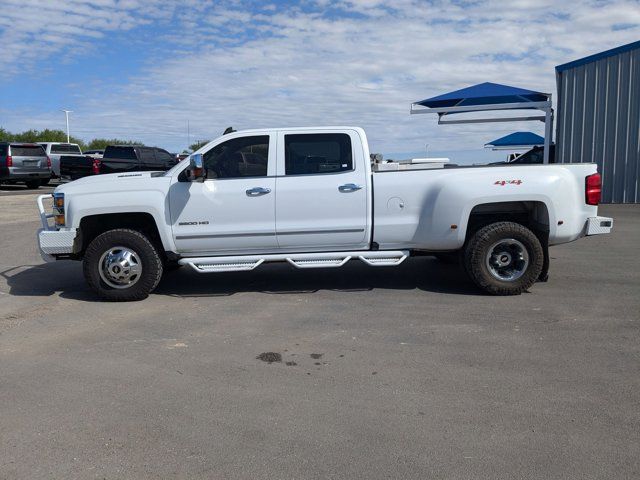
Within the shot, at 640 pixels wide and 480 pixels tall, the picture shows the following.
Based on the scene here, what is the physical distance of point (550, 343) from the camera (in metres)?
5.75

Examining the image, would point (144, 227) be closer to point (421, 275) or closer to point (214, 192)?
point (214, 192)

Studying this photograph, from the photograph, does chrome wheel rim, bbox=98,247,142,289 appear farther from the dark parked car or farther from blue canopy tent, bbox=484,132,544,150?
blue canopy tent, bbox=484,132,544,150

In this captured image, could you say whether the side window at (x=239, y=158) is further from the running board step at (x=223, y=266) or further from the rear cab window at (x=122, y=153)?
the rear cab window at (x=122, y=153)

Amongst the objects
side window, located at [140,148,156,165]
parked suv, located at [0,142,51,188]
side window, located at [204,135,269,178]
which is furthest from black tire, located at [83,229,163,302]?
parked suv, located at [0,142,51,188]

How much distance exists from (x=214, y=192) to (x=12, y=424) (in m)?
3.71

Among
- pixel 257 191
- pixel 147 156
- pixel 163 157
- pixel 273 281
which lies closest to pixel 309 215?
pixel 257 191

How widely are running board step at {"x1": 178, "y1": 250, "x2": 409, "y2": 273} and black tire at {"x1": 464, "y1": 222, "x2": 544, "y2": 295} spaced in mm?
812

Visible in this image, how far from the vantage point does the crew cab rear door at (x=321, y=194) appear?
7449mm

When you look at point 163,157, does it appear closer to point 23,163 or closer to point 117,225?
point 23,163

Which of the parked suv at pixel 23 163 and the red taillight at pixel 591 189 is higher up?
the parked suv at pixel 23 163

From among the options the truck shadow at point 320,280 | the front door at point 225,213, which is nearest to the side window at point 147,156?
the truck shadow at point 320,280

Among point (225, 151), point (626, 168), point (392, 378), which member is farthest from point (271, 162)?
point (626, 168)

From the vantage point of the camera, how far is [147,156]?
89.2 ft

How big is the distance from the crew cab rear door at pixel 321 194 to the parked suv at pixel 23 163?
73.1 feet
